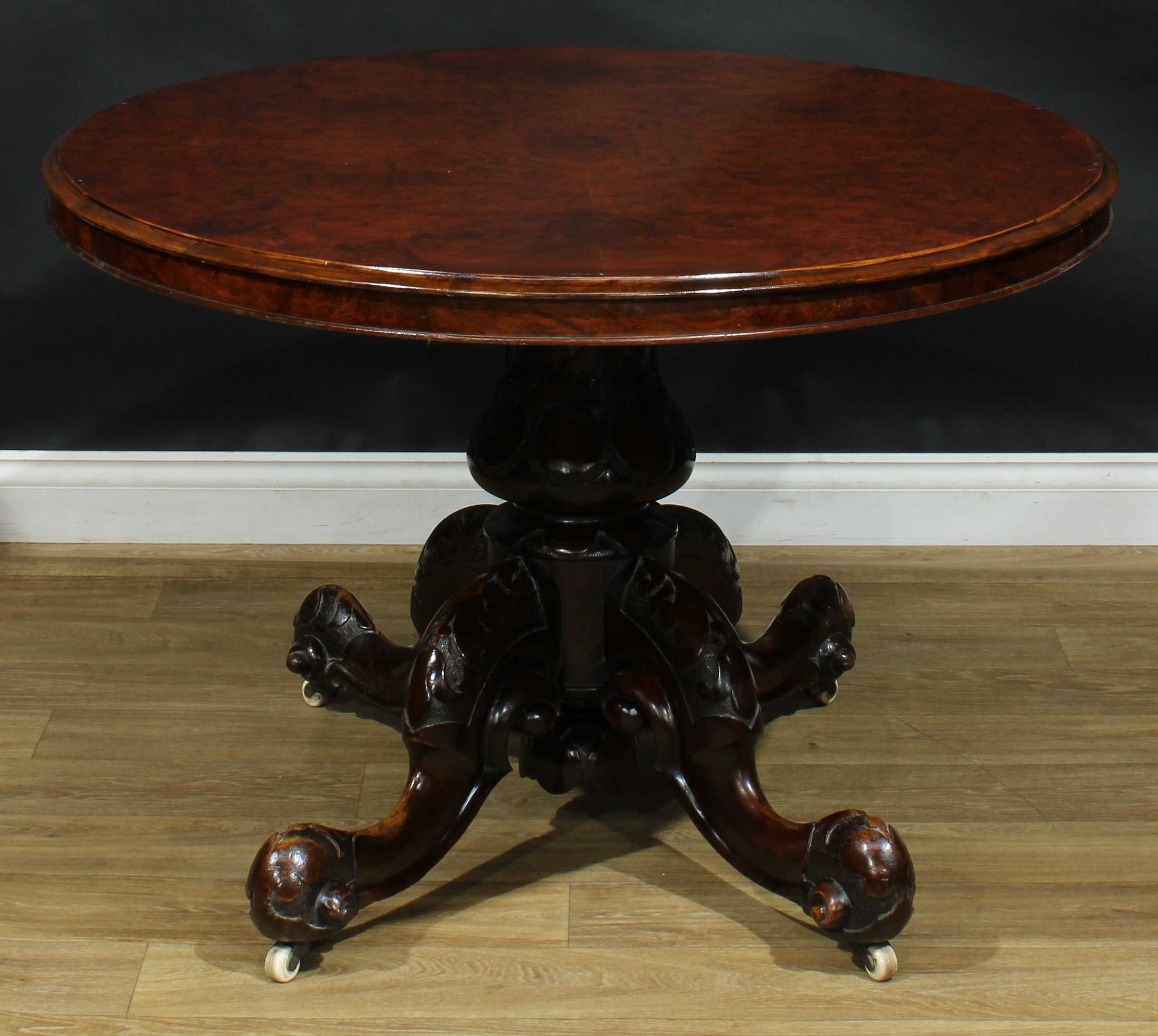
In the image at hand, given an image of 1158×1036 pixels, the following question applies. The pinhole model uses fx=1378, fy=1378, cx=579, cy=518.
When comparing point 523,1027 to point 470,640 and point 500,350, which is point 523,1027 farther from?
point 500,350

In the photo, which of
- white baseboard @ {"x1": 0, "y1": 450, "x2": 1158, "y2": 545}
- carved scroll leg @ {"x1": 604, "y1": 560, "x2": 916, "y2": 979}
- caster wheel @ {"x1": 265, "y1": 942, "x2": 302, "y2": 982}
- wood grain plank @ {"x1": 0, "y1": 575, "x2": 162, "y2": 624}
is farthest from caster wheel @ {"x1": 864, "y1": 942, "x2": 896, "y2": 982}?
wood grain plank @ {"x1": 0, "y1": 575, "x2": 162, "y2": 624}

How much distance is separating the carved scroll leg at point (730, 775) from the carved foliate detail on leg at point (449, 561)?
0.26m

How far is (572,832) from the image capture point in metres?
1.31

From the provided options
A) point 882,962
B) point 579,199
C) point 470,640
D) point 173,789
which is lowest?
point 173,789

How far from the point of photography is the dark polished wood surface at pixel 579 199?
799mm

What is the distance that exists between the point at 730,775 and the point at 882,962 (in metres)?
0.19

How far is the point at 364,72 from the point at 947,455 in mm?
922

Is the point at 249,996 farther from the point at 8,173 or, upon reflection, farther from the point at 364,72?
the point at 8,173

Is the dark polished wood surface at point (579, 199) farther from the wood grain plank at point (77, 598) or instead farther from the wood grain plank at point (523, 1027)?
the wood grain plank at point (77, 598)

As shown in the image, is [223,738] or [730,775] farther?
[223,738]

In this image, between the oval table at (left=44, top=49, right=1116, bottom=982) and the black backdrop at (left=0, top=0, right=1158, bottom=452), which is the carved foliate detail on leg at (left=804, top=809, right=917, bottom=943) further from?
the black backdrop at (left=0, top=0, right=1158, bottom=452)

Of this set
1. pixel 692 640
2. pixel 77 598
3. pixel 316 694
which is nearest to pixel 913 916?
pixel 692 640

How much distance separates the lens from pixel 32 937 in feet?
3.79

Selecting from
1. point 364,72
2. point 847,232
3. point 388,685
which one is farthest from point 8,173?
point 847,232
